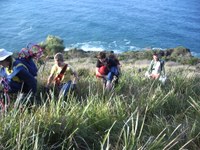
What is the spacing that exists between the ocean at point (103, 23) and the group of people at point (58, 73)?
152ft

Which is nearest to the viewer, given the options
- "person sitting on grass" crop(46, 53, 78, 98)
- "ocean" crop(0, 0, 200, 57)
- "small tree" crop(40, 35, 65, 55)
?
"person sitting on grass" crop(46, 53, 78, 98)

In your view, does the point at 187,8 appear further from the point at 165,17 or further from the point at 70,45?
the point at 70,45

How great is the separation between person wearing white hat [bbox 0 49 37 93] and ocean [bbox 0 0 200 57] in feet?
160

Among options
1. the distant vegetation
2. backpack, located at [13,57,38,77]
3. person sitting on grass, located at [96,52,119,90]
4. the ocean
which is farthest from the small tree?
the distant vegetation

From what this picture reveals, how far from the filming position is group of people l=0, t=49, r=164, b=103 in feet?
17.7

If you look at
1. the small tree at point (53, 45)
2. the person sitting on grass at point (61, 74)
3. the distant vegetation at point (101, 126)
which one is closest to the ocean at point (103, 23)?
the small tree at point (53, 45)

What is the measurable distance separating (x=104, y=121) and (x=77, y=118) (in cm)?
38

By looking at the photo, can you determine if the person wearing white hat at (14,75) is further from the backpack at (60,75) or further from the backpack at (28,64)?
the backpack at (60,75)

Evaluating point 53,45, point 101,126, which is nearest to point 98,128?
point 101,126

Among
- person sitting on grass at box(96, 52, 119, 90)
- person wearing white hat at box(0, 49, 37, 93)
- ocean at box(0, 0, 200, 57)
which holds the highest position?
person wearing white hat at box(0, 49, 37, 93)

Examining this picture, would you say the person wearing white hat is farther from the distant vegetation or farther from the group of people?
the distant vegetation

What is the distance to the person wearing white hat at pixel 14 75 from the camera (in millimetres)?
5359

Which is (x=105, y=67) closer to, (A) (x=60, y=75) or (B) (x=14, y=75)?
(A) (x=60, y=75)

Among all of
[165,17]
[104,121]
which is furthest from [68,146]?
[165,17]
